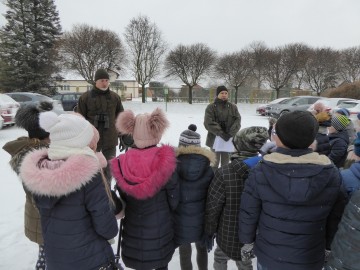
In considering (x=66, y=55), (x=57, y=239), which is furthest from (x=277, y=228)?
(x=66, y=55)

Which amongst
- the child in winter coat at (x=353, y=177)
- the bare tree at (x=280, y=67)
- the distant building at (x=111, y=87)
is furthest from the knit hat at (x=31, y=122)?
the bare tree at (x=280, y=67)

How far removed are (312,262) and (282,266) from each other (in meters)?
0.20

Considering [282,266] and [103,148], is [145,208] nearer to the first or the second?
[282,266]

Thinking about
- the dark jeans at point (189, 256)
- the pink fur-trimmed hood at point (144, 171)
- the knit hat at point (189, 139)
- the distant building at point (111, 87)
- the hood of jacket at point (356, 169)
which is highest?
the distant building at point (111, 87)

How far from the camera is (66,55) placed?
3139 centimetres

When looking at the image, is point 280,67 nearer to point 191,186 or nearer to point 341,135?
point 341,135

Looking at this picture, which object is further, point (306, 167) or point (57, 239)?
point (57, 239)

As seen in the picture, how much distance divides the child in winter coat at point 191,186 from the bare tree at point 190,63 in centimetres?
2928

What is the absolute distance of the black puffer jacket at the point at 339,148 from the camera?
3.54 metres

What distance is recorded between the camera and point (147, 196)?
2141 mm

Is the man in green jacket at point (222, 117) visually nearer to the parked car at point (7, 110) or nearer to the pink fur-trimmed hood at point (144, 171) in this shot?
the pink fur-trimmed hood at point (144, 171)

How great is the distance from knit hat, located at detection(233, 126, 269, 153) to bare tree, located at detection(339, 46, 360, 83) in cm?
3968

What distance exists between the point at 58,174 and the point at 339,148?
3156 mm

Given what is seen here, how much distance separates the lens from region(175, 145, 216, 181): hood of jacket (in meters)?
2.35
